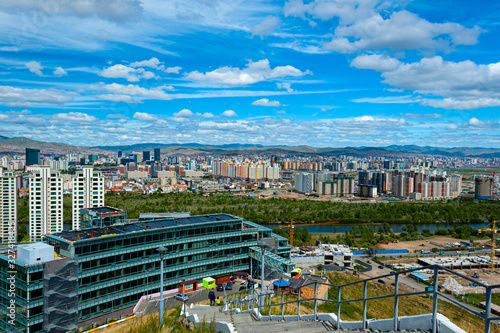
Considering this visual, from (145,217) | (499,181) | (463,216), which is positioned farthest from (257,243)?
(499,181)

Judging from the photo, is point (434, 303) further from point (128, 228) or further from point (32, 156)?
point (32, 156)

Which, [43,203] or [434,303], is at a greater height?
[434,303]

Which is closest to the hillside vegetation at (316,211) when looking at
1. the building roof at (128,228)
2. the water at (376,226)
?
the water at (376,226)

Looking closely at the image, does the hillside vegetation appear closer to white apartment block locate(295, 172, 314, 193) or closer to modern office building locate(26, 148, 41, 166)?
white apartment block locate(295, 172, 314, 193)

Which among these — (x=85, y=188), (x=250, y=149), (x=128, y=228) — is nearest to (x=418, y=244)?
(x=128, y=228)

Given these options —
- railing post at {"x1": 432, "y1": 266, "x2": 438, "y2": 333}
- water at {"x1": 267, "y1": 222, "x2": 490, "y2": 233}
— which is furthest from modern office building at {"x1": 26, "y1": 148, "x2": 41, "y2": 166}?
railing post at {"x1": 432, "y1": 266, "x2": 438, "y2": 333}

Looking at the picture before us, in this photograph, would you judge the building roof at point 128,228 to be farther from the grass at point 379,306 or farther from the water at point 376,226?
the water at point 376,226
